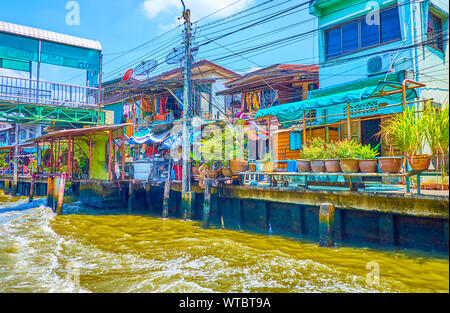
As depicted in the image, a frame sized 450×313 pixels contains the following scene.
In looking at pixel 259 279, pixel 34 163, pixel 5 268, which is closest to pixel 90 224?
pixel 5 268

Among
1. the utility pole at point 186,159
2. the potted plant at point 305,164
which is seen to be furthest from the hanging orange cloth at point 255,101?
the potted plant at point 305,164

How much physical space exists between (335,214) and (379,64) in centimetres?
800

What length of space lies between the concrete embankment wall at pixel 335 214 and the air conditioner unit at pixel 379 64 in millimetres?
7481

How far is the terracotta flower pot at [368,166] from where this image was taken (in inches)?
292

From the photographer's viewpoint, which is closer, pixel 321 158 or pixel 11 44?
pixel 321 158

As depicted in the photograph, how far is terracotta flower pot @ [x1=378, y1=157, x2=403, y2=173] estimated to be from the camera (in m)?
6.89

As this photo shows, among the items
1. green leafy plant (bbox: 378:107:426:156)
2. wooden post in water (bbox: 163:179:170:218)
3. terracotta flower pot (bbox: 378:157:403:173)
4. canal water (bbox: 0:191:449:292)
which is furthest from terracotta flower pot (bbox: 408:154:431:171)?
wooden post in water (bbox: 163:179:170:218)

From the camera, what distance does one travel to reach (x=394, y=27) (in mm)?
12805

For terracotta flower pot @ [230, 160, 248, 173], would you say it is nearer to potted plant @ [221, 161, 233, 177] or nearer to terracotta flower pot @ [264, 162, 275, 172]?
potted plant @ [221, 161, 233, 177]

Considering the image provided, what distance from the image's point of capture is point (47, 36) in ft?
69.4

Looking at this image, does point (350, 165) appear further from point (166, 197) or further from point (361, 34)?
point (361, 34)

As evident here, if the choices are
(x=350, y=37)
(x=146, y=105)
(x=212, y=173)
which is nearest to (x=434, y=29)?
(x=350, y=37)

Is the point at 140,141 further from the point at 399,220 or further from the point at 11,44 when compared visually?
the point at 399,220

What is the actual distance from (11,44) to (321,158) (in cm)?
2118
